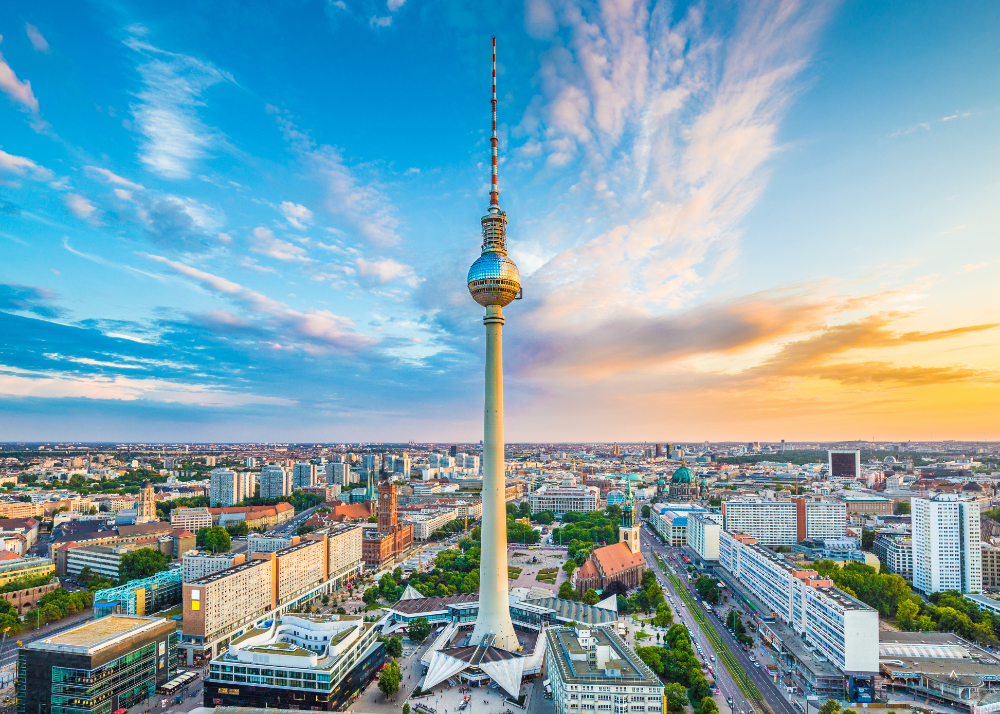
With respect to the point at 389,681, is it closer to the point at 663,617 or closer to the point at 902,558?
the point at 663,617

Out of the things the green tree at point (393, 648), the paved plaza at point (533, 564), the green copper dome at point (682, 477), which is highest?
the green copper dome at point (682, 477)

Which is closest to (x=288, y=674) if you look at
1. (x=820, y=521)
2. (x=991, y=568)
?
(x=991, y=568)

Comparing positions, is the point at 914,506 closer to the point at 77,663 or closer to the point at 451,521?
the point at 451,521

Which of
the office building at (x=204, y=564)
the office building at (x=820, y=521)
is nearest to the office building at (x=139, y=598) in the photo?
the office building at (x=204, y=564)

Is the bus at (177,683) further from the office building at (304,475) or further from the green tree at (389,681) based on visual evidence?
the office building at (304,475)

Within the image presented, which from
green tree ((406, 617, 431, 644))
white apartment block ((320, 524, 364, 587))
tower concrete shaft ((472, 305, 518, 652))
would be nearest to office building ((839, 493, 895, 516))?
white apartment block ((320, 524, 364, 587))

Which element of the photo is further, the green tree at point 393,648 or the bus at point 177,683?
the green tree at point 393,648

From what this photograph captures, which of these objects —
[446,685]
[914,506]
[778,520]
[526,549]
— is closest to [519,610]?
[446,685]
